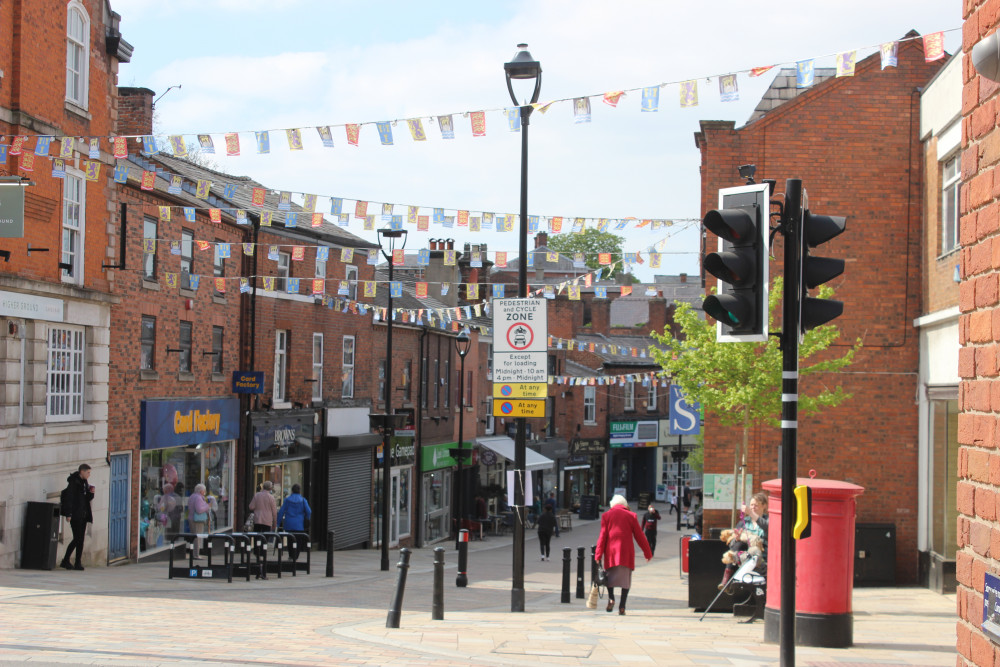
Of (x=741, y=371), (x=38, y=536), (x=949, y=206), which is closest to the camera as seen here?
(x=38, y=536)

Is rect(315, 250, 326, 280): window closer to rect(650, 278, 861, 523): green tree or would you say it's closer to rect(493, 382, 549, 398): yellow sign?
rect(650, 278, 861, 523): green tree

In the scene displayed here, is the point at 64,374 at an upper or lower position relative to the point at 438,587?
upper

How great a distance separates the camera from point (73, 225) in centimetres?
1928

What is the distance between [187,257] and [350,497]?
10.5 meters

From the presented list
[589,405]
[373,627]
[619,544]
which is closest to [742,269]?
[373,627]

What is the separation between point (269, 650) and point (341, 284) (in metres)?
21.9

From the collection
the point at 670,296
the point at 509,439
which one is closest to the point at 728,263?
the point at 509,439

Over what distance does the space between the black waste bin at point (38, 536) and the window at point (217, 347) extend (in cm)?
836

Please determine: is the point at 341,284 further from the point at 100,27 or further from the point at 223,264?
the point at 100,27

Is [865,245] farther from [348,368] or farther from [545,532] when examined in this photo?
[348,368]

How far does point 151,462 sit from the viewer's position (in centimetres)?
2234

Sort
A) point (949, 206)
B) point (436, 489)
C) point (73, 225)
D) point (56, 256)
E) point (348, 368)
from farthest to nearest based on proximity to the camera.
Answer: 1. point (436, 489)
2. point (348, 368)
3. point (73, 225)
4. point (56, 256)
5. point (949, 206)

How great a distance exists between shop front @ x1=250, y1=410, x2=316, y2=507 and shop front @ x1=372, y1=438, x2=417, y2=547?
4.59 meters

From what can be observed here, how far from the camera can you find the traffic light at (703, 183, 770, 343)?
6.62m
